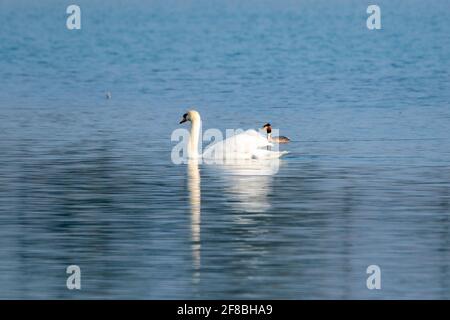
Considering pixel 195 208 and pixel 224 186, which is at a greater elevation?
pixel 224 186

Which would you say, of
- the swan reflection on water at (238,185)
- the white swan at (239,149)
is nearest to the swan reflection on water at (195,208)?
the swan reflection on water at (238,185)

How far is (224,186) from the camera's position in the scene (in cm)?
1869

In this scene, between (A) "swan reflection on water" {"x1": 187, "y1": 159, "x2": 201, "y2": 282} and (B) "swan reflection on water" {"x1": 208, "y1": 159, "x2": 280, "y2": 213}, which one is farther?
(B) "swan reflection on water" {"x1": 208, "y1": 159, "x2": 280, "y2": 213}

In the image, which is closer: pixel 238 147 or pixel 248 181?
pixel 248 181

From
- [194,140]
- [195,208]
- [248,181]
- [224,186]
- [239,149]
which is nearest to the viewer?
[195,208]

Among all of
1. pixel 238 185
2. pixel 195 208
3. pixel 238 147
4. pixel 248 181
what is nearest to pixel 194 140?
pixel 238 147

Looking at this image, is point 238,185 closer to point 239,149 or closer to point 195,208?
point 195,208

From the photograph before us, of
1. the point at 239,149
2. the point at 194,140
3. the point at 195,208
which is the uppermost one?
the point at 194,140

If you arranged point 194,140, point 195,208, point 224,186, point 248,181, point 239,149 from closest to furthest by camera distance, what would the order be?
point 195,208 → point 224,186 → point 248,181 → point 239,149 → point 194,140

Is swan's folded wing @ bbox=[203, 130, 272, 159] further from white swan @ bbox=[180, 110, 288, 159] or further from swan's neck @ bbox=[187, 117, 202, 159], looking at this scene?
swan's neck @ bbox=[187, 117, 202, 159]

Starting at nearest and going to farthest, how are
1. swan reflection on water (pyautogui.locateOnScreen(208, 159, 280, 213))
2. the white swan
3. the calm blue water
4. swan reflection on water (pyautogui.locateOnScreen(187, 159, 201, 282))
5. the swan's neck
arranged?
the calm blue water < swan reflection on water (pyautogui.locateOnScreen(187, 159, 201, 282)) < swan reflection on water (pyautogui.locateOnScreen(208, 159, 280, 213)) < the white swan < the swan's neck

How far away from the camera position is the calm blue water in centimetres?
1342

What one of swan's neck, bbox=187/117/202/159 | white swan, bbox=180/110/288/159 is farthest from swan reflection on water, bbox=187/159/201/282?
white swan, bbox=180/110/288/159
